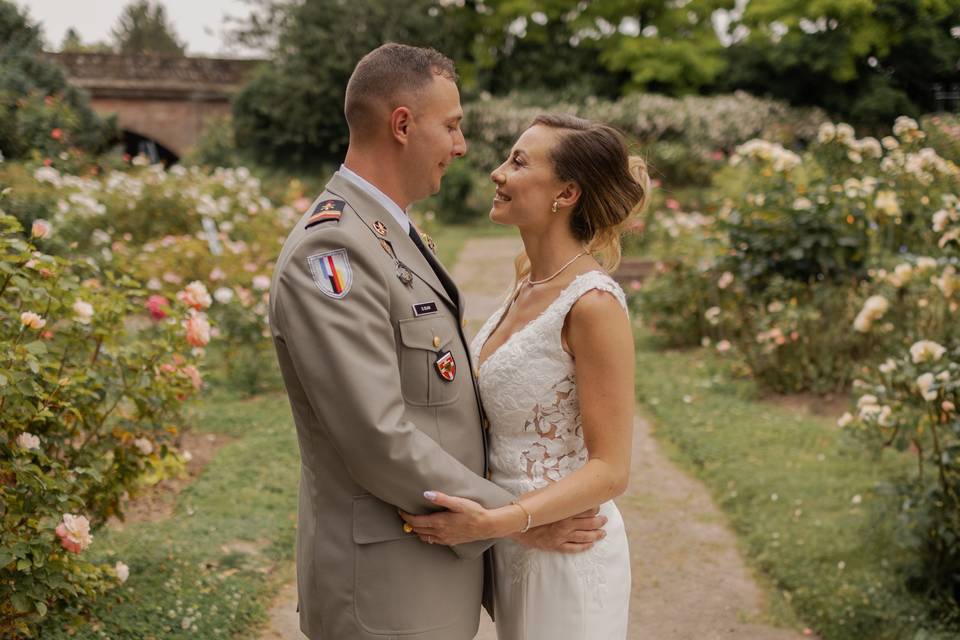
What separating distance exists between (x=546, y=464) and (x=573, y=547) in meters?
0.20

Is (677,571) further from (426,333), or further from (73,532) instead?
(426,333)

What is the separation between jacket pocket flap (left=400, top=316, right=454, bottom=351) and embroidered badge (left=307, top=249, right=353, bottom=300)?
0.16 metres

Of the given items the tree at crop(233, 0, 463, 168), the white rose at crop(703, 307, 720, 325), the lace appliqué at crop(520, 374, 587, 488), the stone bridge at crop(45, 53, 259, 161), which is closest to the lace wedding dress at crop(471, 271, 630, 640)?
the lace appliqué at crop(520, 374, 587, 488)

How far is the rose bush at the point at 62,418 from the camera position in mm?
2584

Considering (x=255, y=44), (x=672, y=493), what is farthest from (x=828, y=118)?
(x=672, y=493)

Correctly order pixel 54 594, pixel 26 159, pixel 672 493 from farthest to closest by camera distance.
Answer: pixel 26 159
pixel 672 493
pixel 54 594

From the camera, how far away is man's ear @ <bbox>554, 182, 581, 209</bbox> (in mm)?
2150

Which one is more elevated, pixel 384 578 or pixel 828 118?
pixel 828 118

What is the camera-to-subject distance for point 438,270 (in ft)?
6.46

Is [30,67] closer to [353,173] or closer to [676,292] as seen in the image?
[676,292]

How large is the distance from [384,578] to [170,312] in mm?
2263

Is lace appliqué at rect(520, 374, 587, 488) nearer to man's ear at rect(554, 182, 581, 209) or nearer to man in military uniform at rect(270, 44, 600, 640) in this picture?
man in military uniform at rect(270, 44, 600, 640)

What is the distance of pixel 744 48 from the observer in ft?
76.1

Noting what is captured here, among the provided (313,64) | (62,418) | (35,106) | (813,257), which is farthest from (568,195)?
(313,64)
